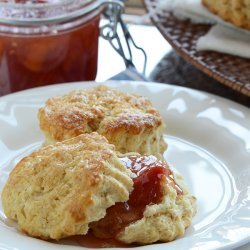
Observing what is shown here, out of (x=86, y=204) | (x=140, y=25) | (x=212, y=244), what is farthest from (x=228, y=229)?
(x=140, y=25)

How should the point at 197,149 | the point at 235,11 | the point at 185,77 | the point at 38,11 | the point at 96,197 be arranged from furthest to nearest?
1. the point at 185,77
2. the point at 235,11
3. the point at 38,11
4. the point at 197,149
5. the point at 96,197

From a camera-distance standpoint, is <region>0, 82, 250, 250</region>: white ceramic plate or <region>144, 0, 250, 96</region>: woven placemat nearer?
<region>0, 82, 250, 250</region>: white ceramic plate

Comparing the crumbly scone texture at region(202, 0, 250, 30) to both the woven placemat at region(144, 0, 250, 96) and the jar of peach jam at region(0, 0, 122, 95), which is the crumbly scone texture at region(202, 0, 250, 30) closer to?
the woven placemat at region(144, 0, 250, 96)

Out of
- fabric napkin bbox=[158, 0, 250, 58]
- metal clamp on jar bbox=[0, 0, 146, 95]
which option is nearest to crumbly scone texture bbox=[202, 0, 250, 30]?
fabric napkin bbox=[158, 0, 250, 58]

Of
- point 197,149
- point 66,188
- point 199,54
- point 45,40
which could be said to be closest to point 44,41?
point 45,40

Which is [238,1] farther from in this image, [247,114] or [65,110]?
[65,110]

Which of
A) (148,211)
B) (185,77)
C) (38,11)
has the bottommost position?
(185,77)

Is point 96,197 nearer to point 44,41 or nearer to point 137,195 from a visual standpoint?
point 137,195
